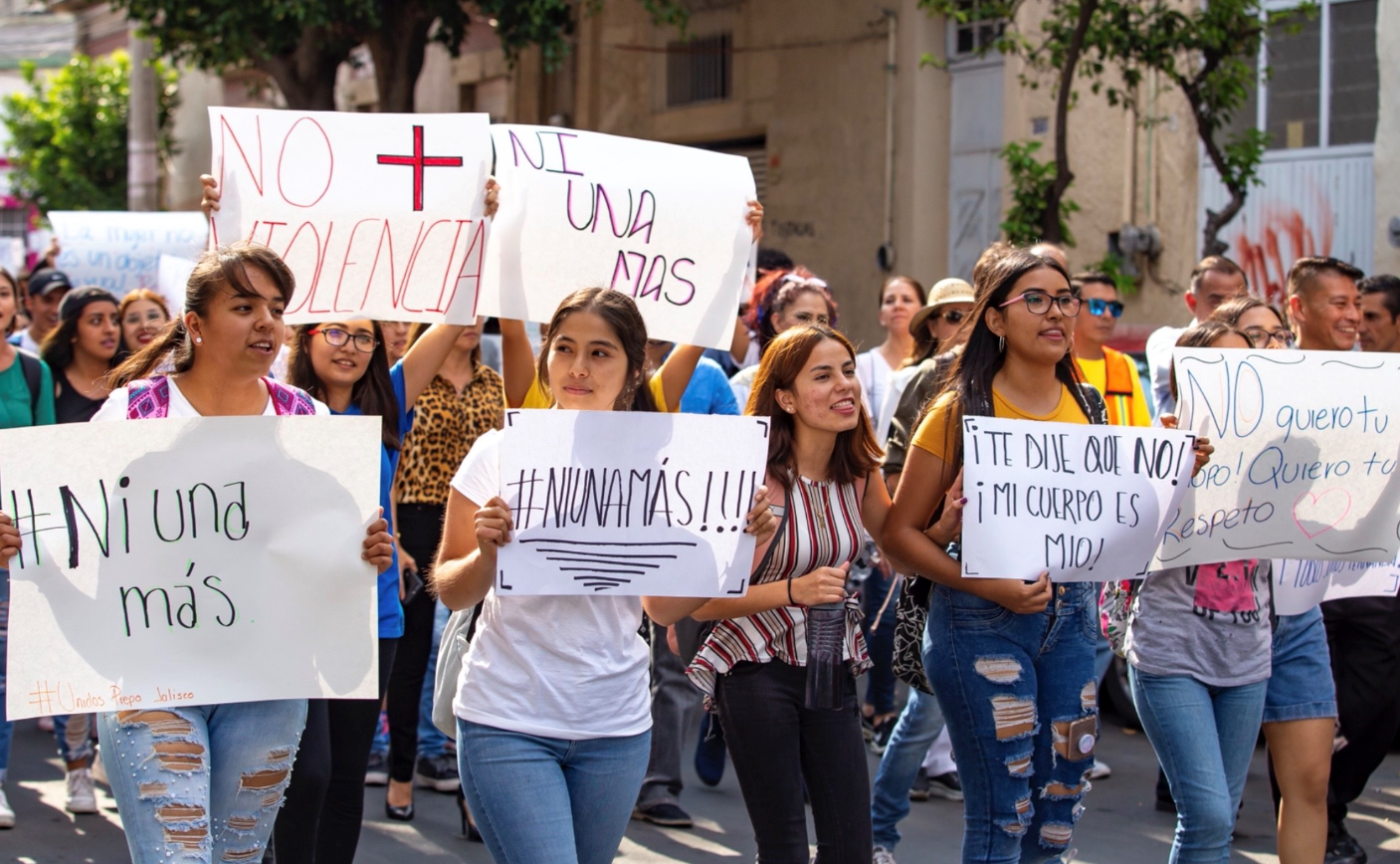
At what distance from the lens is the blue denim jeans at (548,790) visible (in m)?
3.35

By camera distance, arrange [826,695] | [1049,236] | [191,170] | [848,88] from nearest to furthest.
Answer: [826,695] → [1049,236] → [848,88] → [191,170]

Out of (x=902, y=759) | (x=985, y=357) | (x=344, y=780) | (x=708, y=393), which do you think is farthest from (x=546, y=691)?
(x=708, y=393)

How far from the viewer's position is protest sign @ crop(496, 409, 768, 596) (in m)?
3.48

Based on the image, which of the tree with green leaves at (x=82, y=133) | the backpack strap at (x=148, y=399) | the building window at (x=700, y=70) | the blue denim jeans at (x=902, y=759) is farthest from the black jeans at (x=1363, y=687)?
the tree with green leaves at (x=82, y=133)

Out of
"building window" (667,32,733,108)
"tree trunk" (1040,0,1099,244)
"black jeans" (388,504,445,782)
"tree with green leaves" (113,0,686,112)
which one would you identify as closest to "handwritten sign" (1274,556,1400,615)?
"black jeans" (388,504,445,782)

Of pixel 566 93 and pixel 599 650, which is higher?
pixel 566 93

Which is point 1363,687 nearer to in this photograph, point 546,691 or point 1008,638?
point 1008,638

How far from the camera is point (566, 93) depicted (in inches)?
741

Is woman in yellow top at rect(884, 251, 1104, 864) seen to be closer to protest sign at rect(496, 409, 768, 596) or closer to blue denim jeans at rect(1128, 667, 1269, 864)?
blue denim jeans at rect(1128, 667, 1269, 864)

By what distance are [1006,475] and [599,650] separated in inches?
44.7

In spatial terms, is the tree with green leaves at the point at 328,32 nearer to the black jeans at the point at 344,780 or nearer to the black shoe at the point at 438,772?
the black shoe at the point at 438,772

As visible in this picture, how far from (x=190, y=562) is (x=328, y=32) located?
13192mm

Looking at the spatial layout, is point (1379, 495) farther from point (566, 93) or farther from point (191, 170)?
point (191, 170)

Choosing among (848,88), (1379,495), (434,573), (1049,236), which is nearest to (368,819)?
(434,573)
